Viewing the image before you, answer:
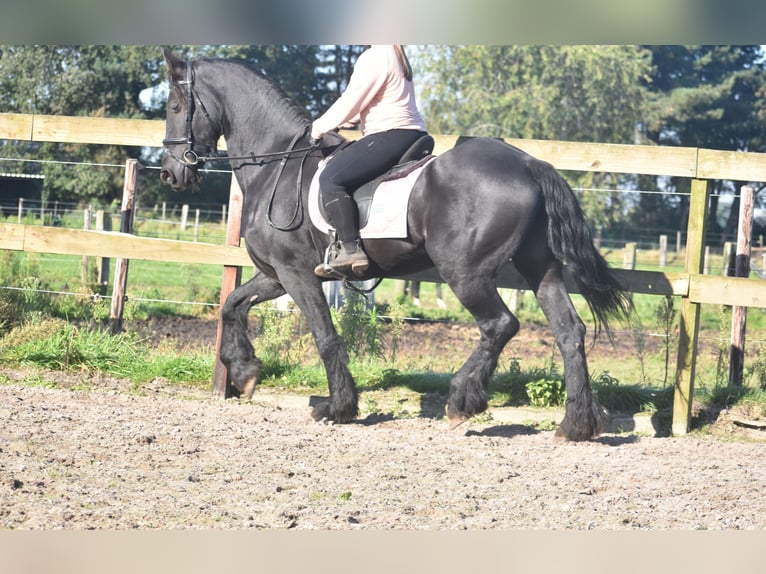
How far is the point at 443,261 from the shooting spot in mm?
5973

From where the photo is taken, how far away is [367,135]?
622 centimetres

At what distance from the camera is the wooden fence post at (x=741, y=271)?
7.29 meters

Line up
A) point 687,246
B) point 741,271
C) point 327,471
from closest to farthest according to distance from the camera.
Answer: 1. point 327,471
2. point 687,246
3. point 741,271

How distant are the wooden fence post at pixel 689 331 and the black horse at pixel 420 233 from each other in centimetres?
57

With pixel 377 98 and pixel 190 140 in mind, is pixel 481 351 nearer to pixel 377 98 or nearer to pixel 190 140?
pixel 377 98

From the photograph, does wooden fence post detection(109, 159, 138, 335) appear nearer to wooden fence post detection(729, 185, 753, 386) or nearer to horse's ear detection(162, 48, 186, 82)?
horse's ear detection(162, 48, 186, 82)

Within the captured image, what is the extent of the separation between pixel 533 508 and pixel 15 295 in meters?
6.06

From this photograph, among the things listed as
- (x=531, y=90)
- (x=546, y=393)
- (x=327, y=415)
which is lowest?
(x=327, y=415)

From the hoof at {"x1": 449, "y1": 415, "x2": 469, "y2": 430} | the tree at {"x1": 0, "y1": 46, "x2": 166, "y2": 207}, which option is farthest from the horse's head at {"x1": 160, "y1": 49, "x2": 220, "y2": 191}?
the tree at {"x1": 0, "y1": 46, "x2": 166, "y2": 207}

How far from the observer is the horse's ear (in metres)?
6.80

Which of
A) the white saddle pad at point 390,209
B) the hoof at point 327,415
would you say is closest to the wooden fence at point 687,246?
the white saddle pad at point 390,209

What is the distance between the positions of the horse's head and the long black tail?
2628 mm

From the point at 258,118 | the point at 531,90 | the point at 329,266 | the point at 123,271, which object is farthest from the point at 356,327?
the point at 531,90

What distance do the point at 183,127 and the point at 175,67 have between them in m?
0.46
